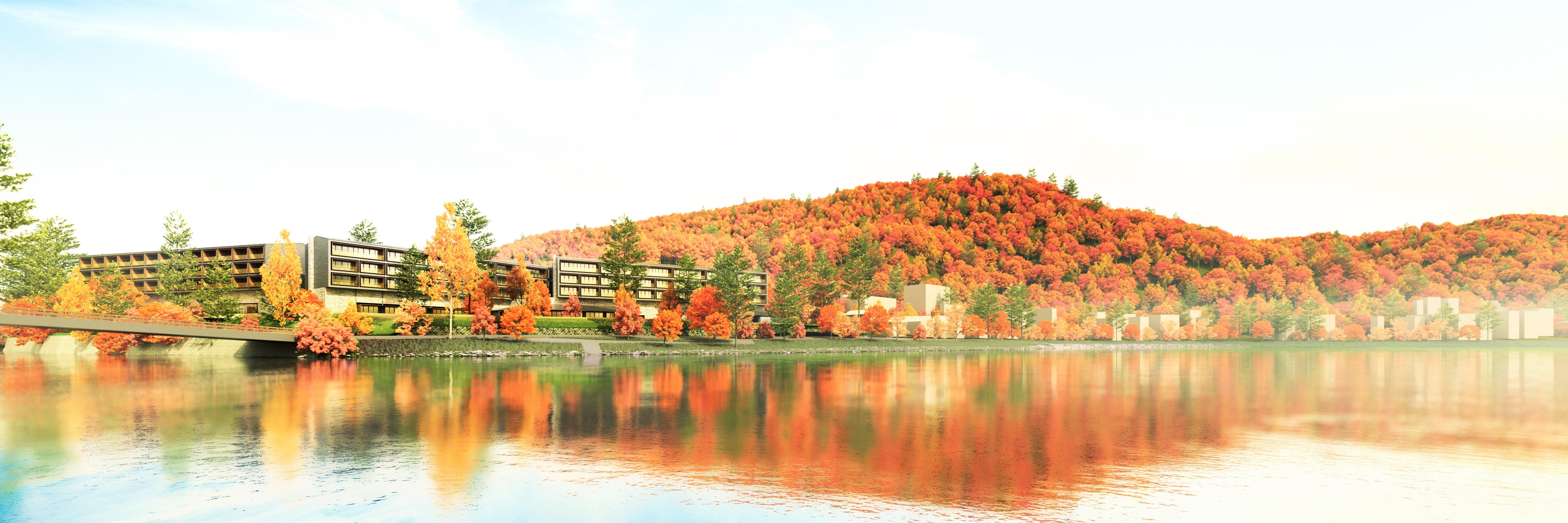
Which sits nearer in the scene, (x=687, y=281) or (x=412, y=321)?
(x=412, y=321)

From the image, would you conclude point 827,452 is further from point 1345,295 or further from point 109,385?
point 1345,295

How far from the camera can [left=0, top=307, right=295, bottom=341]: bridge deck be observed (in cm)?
6569

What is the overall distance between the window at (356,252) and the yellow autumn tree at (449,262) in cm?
3169

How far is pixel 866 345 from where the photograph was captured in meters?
111

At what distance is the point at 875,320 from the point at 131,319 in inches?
3539

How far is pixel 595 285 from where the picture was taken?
142625 mm

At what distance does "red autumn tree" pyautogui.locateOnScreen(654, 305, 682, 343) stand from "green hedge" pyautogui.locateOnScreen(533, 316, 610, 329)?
7.81 metres

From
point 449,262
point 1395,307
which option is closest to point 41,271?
point 449,262

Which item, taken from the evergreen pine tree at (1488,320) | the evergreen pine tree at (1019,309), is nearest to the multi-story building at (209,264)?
the evergreen pine tree at (1019,309)

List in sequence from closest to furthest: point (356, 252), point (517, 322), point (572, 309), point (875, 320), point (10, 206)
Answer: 1. point (10, 206)
2. point (517, 322)
3. point (356, 252)
4. point (572, 309)
5. point (875, 320)

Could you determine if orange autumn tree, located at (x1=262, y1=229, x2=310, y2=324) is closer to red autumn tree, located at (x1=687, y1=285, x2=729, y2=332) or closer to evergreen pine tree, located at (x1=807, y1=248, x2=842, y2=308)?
red autumn tree, located at (x1=687, y1=285, x2=729, y2=332)

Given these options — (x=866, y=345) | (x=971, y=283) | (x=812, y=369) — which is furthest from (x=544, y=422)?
(x=971, y=283)

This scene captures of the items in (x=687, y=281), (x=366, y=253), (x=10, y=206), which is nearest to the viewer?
(x=10, y=206)

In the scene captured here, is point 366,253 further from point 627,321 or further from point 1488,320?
point 1488,320
